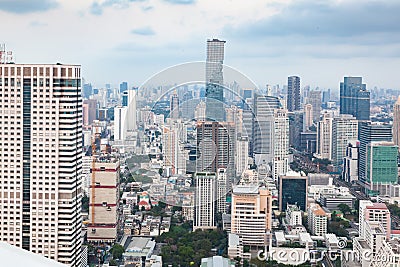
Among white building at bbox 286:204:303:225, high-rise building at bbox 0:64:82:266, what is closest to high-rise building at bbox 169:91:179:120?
high-rise building at bbox 0:64:82:266

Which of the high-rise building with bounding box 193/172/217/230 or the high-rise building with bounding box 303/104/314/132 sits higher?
the high-rise building with bounding box 303/104/314/132

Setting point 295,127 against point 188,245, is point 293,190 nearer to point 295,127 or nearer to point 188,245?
point 295,127

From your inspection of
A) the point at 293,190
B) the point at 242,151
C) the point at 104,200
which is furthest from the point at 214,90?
the point at 293,190

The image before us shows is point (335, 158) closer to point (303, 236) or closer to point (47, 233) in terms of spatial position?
point (303, 236)

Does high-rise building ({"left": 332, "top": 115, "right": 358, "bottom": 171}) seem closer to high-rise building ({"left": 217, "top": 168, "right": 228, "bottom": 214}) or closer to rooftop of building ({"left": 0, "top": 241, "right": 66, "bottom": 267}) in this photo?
high-rise building ({"left": 217, "top": 168, "right": 228, "bottom": 214})

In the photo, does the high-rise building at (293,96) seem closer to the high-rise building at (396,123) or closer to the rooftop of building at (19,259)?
the high-rise building at (396,123)

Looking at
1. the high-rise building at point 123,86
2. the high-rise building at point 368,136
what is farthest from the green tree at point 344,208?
the high-rise building at point 123,86

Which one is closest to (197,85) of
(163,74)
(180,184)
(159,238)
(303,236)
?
(163,74)
